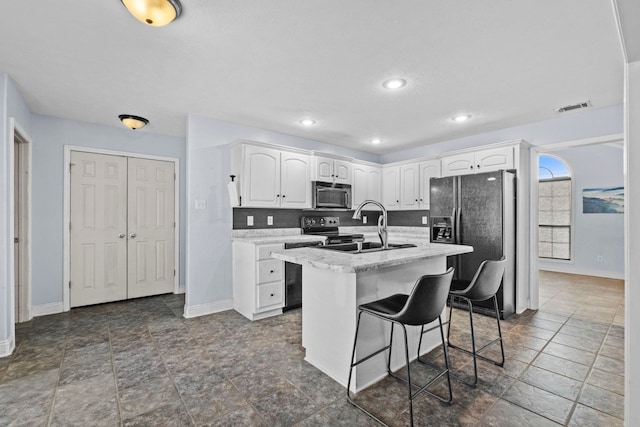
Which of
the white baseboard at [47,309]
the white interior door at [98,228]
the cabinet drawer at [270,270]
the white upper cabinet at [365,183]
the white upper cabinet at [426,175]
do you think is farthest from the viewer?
the white upper cabinet at [365,183]

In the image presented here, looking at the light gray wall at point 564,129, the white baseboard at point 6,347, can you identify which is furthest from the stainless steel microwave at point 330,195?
the white baseboard at point 6,347

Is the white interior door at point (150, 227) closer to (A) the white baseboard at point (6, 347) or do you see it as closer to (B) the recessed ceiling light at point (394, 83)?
(A) the white baseboard at point (6, 347)

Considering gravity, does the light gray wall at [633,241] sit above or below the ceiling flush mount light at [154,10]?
below

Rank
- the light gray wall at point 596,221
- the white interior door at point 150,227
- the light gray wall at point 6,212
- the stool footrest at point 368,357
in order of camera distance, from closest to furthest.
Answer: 1. the stool footrest at point 368,357
2. the light gray wall at point 6,212
3. the white interior door at point 150,227
4. the light gray wall at point 596,221

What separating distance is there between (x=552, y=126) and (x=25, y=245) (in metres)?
6.38

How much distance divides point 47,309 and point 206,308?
6.35 feet

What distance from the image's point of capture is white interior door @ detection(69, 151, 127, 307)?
3885mm

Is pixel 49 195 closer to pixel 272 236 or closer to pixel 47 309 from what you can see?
pixel 47 309

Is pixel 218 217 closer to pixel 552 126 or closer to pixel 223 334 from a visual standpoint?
pixel 223 334

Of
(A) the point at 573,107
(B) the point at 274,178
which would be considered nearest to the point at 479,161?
(A) the point at 573,107

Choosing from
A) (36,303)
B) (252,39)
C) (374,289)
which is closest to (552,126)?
(374,289)

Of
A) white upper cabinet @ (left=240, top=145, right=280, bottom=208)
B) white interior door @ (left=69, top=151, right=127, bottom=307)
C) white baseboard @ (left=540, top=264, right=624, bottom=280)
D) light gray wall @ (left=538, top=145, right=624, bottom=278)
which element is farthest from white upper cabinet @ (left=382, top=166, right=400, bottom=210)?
white interior door @ (left=69, top=151, right=127, bottom=307)

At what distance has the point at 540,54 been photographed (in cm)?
225

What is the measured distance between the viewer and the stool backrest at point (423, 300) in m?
1.66
